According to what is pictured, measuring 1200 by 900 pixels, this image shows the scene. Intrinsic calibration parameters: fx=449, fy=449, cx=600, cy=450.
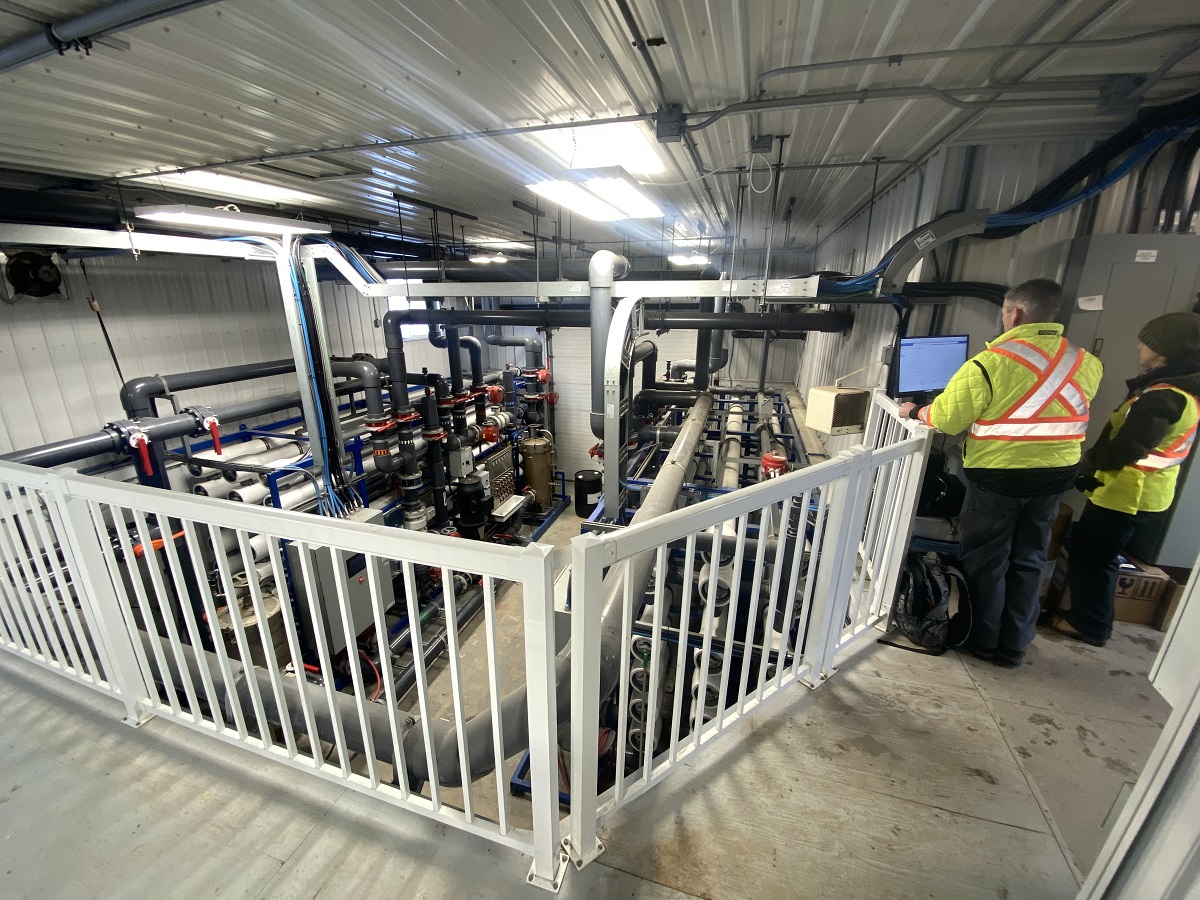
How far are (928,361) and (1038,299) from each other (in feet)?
3.59

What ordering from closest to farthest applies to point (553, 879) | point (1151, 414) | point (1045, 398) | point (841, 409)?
point (553, 879) < point (1045, 398) < point (1151, 414) < point (841, 409)

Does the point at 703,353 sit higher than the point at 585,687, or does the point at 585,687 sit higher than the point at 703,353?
the point at 703,353

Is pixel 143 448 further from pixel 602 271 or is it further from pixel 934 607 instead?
pixel 934 607

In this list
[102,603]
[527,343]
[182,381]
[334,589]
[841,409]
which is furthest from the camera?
[527,343]

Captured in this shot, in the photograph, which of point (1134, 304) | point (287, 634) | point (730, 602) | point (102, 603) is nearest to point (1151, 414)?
point (1134, 304)

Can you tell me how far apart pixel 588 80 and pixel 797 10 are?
0.76 m

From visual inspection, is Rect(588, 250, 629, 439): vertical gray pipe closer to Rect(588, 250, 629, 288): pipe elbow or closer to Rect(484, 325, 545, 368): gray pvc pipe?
Rect(588, 250, 629, 288): pipe elbow

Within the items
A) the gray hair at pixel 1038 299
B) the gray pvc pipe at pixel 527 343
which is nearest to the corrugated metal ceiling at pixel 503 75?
the gray hair at pixel 1038 299

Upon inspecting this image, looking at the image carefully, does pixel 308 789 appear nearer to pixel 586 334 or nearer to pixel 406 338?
pixel 406 338

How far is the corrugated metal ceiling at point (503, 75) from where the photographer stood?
1.41m

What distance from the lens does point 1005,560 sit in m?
1.87

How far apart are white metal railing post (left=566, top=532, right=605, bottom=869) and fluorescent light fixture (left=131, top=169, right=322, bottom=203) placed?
3.79m

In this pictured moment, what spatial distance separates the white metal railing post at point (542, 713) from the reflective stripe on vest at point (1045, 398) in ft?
6.30

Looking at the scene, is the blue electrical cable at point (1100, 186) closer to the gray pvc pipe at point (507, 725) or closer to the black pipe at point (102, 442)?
the gray pvc pipe at point (507, 725)
